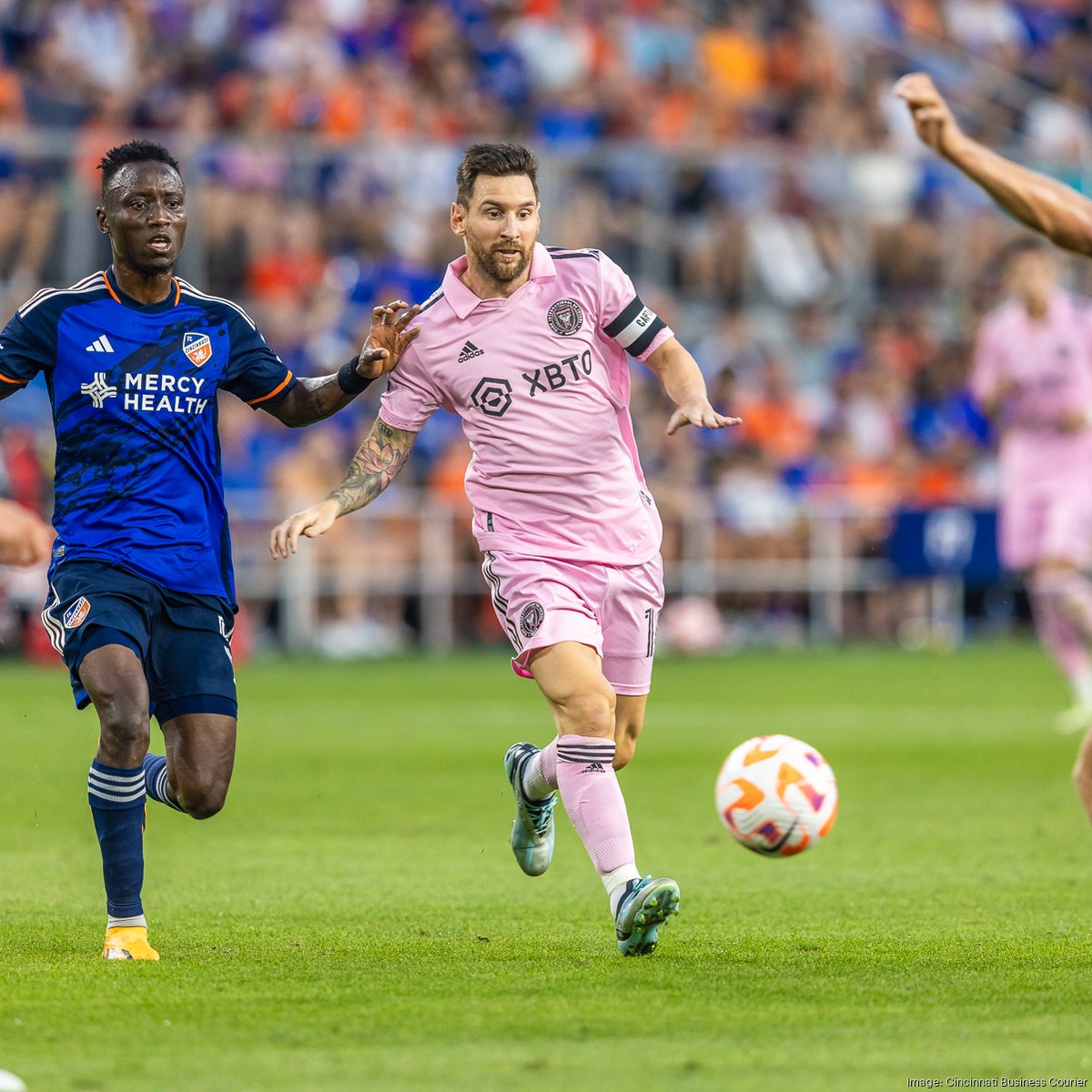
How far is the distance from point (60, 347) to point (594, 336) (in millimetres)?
1788

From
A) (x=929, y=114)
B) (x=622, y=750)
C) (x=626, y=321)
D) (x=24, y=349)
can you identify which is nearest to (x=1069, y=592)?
(x=622, y=750)

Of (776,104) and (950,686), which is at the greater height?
(776,104)

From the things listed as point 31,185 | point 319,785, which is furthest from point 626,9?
point 319,785

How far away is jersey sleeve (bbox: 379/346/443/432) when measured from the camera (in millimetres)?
7172

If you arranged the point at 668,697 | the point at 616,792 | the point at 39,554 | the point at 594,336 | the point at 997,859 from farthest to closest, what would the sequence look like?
the point at 668,697
the point at 997,859
the point at 594,336
the point at 616,792
the point at 39,554

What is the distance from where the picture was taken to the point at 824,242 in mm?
23797

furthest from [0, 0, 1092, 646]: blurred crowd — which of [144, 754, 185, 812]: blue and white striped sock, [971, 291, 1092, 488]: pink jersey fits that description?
[144, 754, 185, 812]: blue and white striped sock

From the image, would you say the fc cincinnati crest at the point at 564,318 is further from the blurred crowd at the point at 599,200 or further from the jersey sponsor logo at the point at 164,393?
the blurred crowd at the point at 599,200

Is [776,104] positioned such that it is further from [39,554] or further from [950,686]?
[39,554]

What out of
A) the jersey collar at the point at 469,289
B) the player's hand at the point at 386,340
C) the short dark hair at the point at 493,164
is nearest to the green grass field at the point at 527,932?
the player's hand at the point at 386,340

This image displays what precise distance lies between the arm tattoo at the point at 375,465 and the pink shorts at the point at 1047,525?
26.3 feet

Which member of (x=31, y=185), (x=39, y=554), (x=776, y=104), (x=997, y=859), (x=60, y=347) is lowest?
(x=997, y=859)

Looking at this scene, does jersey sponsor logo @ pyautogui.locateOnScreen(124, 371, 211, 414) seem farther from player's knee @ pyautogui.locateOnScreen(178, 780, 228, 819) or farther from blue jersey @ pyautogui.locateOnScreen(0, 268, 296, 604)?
player's knee @ pyautogui.locateOnScreen(178, 780, 228, 819)

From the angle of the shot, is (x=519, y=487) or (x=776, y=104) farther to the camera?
(x=776, y=104)
